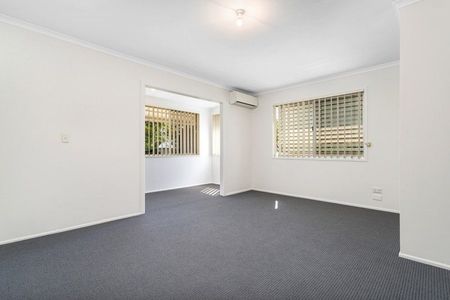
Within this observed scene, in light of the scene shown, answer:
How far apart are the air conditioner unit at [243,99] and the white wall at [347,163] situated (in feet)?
0.74

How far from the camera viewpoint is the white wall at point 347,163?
376 cm

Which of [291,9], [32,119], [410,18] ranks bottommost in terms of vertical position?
[32,119]

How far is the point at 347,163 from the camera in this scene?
423 cm

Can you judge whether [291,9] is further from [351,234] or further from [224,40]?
[351,234]

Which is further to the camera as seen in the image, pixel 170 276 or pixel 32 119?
pixel 32 119

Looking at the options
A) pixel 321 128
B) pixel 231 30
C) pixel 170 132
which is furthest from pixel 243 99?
pixel 231 30

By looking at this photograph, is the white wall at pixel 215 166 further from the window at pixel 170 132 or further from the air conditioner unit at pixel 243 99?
the air conditioner unit at pixel 243 99

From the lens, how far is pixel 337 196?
4.36 meters

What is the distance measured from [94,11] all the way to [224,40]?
149 cm

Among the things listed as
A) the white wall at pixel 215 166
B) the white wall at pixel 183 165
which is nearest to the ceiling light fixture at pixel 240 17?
the white wall at pixel 183 165

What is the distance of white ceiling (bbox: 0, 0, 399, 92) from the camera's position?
7.32 ft

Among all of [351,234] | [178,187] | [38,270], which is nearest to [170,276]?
[38,270]

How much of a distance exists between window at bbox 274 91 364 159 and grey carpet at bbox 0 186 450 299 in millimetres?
1471

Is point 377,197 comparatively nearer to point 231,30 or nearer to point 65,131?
point 231,30
